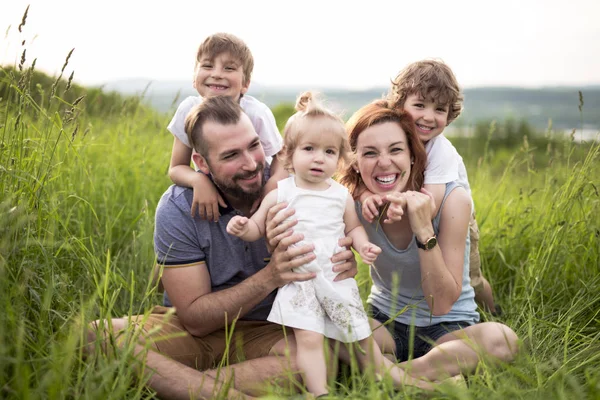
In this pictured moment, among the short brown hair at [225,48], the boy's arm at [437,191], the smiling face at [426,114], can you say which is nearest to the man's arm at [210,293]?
the boy's arm at [437,191]

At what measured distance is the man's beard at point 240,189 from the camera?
10.3 ft

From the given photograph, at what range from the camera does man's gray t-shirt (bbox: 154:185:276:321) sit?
314 centimetres

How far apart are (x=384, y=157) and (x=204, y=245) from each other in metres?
1.07

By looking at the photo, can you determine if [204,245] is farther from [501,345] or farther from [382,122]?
[501,345]

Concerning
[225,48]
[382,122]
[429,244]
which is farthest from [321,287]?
[225,48]

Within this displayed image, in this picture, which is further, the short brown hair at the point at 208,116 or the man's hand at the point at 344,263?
the short brown hair at the point at 208,116

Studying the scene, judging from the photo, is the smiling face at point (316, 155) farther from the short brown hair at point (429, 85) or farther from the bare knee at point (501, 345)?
the bare knee at point (501, 345)

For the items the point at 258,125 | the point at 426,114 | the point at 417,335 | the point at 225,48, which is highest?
the point at 225,48

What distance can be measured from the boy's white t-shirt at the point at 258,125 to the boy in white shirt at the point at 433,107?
714mm

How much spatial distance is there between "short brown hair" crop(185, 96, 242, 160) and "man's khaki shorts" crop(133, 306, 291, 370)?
961 mm

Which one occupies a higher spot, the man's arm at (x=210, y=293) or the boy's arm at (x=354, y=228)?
the boy's arm at (x=354, y=228)

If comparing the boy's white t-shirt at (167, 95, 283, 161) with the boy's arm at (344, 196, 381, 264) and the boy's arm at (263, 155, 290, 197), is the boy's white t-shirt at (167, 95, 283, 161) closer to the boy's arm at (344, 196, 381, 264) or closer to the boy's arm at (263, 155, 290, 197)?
the boy's arm at (263, 155, 290, 197)

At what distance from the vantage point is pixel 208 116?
10.5 feet

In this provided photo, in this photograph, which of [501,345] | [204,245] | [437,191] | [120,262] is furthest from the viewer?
[120,262]
